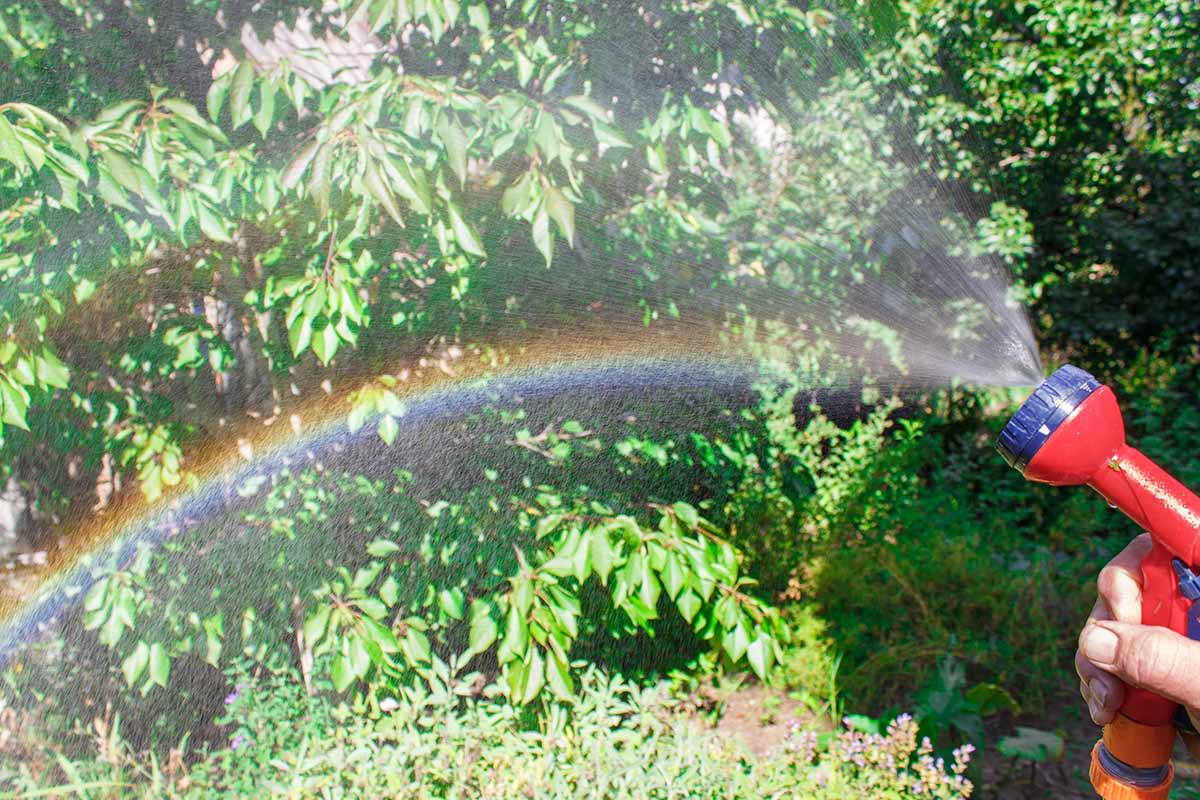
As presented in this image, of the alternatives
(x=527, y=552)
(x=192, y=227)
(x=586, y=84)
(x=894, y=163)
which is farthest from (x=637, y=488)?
(x=894, y=163)

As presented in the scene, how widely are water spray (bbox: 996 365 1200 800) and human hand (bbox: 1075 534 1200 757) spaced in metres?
0.02

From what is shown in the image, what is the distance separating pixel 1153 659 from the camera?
3.35ft

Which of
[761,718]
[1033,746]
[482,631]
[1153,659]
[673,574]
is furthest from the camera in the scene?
[761,718]

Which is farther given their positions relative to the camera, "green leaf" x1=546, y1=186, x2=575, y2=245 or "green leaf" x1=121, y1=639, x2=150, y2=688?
"green leaf" x1=121, y1=639, x2=150, y2=688

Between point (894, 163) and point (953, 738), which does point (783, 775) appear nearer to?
point (953, 738)

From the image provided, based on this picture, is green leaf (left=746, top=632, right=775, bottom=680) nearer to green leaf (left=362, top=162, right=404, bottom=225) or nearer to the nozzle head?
the nozzle head

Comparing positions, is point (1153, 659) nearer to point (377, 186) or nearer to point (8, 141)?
point (377, 186)

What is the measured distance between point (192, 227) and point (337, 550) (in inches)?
35.3

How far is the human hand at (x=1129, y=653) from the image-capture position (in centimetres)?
101

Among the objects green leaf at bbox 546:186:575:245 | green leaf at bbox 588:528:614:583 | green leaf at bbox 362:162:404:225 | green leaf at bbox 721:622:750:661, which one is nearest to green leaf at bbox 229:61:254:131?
green leaf at bbox 362:162:404:225

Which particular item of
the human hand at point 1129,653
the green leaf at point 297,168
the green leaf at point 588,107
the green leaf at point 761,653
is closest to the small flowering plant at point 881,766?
the green leaf at point 761,653

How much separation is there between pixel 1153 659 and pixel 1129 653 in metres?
0.03

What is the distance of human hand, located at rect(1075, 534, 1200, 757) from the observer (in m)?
1.01

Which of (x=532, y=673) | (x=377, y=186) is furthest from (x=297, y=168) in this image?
(x=532, y=673)
